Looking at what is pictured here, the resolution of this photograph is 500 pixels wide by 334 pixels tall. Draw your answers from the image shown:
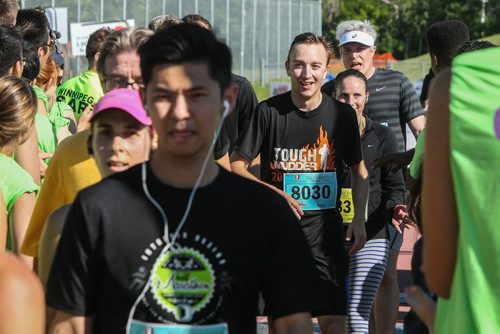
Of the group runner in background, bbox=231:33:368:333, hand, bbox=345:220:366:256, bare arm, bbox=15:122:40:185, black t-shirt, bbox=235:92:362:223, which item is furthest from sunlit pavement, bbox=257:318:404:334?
bare arm, bbox=15:122:40:185

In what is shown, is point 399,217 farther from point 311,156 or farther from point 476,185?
point 476,185

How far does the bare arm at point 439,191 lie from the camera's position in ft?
8.95

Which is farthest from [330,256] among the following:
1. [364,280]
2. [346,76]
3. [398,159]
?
[346,76]

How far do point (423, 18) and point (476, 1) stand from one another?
383 centimetres

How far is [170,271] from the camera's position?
2994 mm

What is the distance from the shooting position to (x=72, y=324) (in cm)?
303

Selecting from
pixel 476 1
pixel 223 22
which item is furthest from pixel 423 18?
pixel 223 22

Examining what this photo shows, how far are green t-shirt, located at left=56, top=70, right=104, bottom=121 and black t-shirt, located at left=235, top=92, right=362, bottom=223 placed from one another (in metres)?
1.80

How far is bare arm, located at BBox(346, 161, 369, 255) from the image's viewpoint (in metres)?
6.83

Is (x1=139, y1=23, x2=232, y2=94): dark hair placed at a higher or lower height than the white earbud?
higher

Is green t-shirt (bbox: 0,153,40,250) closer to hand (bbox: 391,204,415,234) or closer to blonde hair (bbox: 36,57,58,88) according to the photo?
blonde hair (bbox: 36,57,58,88)

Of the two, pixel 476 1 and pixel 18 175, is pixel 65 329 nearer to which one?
pixel 18 175

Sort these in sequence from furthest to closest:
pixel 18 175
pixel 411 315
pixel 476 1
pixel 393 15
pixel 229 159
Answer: pixel 393 15
pixel 476 1
pixel 229 159
pixel 18 175
pixel 411 315

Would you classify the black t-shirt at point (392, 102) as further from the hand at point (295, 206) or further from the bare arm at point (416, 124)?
the hand at point (295, 206)
